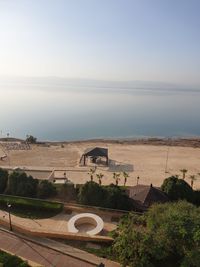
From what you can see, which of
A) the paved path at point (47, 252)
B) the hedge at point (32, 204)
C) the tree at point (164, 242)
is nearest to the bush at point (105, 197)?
the hedge at point (32, 204)

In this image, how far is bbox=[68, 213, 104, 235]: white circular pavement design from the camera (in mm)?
26323

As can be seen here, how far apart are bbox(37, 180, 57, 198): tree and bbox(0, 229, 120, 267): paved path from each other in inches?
314

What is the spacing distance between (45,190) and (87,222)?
7.05 m

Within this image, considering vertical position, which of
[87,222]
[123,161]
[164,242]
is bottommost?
[123,161]

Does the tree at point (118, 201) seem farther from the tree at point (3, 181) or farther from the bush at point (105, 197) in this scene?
the tree at point (3, 181)

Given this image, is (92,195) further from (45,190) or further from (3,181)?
(3,181)

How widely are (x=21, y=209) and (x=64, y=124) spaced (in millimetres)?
87308

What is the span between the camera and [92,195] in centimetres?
3130

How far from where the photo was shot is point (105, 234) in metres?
26.6

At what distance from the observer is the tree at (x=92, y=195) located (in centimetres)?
3103

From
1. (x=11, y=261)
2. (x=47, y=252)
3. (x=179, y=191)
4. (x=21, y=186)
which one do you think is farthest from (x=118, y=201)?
(x=11, y=261)

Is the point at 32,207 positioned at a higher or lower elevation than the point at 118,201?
lower

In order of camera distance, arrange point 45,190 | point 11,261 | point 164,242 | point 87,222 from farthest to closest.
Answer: point 45,190, point 87,222, point 164,242, point 11,261

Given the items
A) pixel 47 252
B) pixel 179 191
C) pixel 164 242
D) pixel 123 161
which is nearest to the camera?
pixel 164 242
